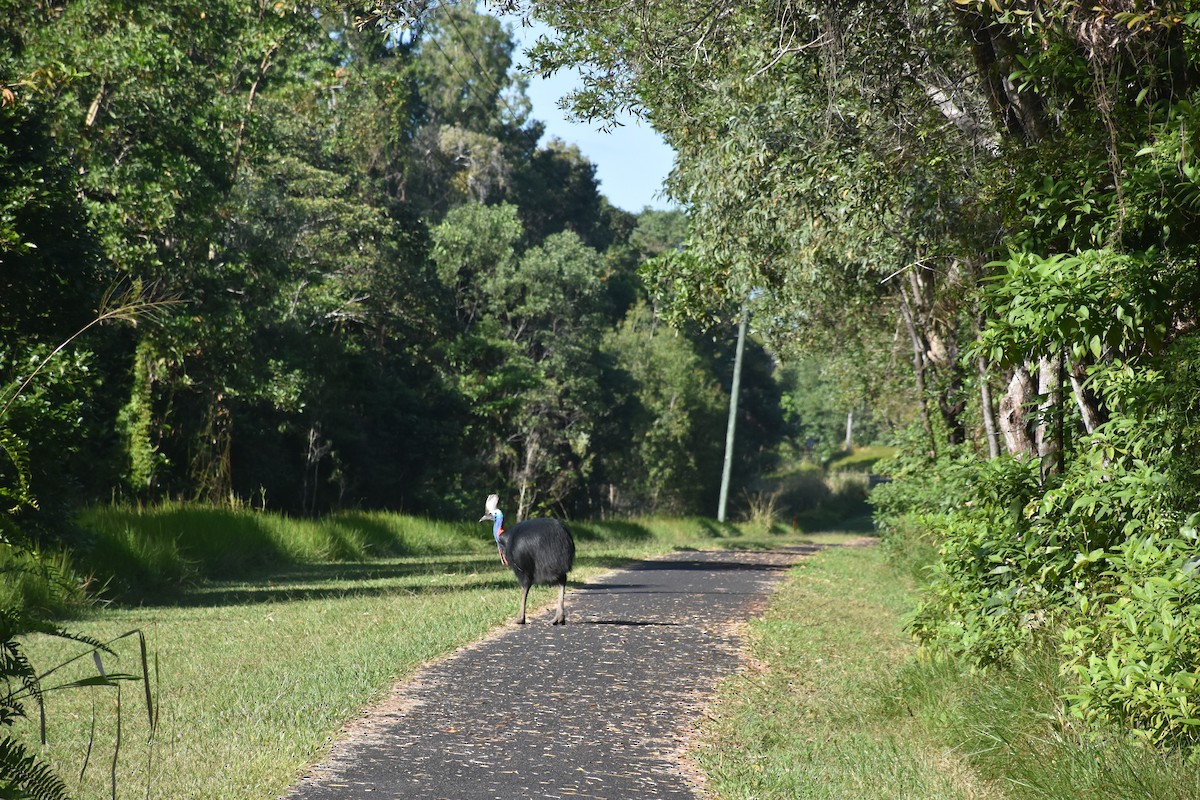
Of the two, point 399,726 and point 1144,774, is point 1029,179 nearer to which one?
point 1144,774

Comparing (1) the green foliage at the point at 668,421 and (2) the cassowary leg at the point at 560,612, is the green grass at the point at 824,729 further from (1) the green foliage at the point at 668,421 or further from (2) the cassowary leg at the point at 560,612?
(1) the green foliage at the point at 668,421

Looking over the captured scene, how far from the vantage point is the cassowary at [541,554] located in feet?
42.1

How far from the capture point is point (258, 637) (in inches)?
473

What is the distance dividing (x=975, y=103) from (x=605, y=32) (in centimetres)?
338

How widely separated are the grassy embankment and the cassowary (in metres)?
2.28

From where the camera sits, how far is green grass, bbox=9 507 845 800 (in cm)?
710

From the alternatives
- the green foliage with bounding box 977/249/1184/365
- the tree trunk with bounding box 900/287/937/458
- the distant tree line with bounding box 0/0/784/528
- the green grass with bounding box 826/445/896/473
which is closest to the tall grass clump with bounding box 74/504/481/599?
the distant tree line with bounding box 0/0/784/528

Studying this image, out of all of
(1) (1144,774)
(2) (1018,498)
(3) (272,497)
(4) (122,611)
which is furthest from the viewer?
(3) (272,497)

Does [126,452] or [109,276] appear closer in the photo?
[109,276]

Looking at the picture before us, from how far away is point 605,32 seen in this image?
11641 millimetres

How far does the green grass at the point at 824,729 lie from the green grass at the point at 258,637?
244cm

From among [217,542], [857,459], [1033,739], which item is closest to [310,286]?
[217,542]

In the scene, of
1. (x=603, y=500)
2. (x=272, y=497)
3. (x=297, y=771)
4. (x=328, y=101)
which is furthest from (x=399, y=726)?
(x=603, y=500)

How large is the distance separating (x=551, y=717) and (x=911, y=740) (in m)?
2.32
